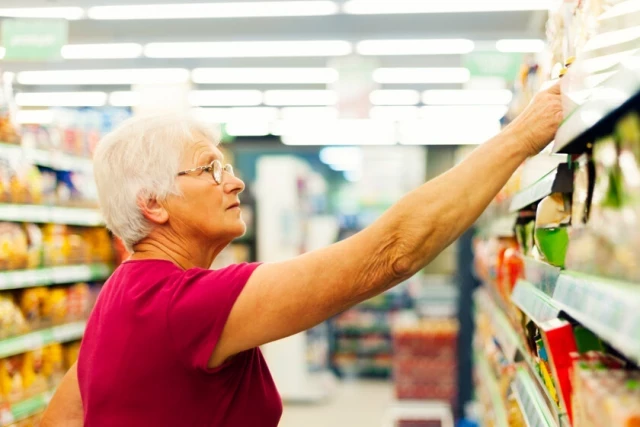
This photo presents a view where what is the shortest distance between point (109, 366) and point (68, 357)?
331cm

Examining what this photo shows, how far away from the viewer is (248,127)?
666 inches

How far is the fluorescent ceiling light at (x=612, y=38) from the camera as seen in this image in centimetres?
110

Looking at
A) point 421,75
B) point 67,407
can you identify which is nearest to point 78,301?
point 67,407

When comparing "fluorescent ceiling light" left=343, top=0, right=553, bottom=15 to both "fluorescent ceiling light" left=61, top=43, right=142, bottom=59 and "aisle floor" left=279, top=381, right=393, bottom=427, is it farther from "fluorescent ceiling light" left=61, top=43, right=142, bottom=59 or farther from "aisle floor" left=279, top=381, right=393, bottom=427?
"aisle floor" left=279, top=381, right=393, bottom=427

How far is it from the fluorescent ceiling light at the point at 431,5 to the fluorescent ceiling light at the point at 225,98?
18.7 feet

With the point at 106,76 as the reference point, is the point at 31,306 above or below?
below

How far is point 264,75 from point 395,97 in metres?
2.66

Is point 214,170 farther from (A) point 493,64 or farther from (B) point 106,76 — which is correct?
(B) point 106,76

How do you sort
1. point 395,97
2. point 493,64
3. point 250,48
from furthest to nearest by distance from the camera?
point 395,97
point 250,48
point 493,64

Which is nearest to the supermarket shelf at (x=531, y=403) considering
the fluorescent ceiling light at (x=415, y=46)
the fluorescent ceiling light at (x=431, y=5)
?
the fluorescent ceiling light at (x=431, y=5)

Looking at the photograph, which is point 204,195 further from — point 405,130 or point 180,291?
point 405,130

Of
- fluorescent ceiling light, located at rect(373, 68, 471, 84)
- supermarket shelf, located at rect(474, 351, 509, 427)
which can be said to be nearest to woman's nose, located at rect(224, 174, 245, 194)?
supermarket shelf, located at rect(474, 351, 509, 427)

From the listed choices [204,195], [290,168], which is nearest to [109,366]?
[204,195]

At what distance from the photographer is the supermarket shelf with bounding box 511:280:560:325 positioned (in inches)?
61.8
